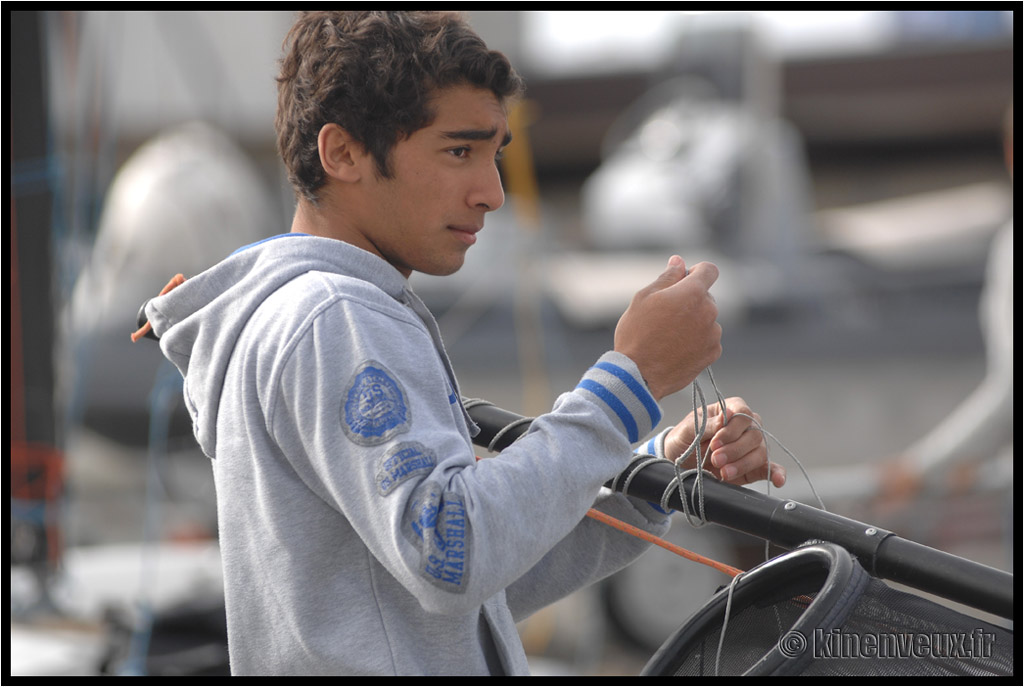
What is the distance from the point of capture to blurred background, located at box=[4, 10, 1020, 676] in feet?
13.3

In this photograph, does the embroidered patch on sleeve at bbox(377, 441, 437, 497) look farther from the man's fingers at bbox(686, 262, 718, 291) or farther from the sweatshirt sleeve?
the man's fingers at bbox(686, 262, 718, 291)

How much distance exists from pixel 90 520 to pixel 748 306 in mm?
4746

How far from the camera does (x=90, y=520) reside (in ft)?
27.6

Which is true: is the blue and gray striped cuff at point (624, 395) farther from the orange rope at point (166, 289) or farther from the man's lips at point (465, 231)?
the orange rope at point (166, 289)

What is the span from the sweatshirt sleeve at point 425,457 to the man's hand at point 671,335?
3 cm

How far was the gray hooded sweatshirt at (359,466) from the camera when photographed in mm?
1041

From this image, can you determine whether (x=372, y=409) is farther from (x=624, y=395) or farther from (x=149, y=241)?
(x=149, y=241)

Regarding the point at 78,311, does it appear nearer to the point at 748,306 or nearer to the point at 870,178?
the point at 748,306

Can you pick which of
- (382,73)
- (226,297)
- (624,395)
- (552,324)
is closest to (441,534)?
(624,395)

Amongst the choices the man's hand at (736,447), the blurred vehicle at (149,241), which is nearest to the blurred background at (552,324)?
the blurred vehicle at (149,241)

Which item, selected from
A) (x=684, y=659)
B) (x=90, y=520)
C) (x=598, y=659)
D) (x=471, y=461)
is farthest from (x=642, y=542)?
(x=90, y=520)

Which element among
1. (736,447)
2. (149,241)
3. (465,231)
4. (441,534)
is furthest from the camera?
(149,241)

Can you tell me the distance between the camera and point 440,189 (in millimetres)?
1210

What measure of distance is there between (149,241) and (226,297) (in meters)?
6.81
